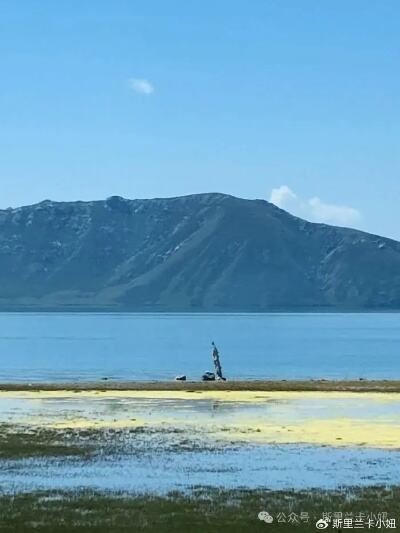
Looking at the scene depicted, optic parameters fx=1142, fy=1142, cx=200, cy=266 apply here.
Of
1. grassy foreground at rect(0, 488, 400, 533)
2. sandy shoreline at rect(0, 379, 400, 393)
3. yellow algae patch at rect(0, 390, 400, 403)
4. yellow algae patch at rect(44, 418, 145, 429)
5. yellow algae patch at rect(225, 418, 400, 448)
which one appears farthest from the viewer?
sandy shoreline at rect(0, 379, 400, 393)

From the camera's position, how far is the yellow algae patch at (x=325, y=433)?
44312 mm

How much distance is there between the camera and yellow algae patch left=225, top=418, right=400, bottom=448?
145 ft

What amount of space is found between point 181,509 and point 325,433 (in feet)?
63.8

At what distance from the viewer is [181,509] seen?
28.5m

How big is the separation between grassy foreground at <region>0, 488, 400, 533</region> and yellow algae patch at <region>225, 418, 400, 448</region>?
12.3 m

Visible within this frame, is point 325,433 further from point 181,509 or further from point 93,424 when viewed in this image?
point 181,509

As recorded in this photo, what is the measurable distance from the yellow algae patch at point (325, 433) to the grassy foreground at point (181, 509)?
12255 millimetres

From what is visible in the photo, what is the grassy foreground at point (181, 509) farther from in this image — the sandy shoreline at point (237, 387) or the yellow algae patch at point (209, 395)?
the sandy shoreline at point (237, 387)

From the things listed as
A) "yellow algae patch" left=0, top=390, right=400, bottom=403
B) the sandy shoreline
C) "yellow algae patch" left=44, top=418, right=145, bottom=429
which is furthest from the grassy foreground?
the sandy shoreline

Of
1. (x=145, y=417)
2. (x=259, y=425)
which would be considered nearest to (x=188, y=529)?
(x=259, y=425)

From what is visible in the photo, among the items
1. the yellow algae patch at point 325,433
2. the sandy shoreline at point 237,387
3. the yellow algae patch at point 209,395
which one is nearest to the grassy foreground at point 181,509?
the yellow algae patch at point 325,433

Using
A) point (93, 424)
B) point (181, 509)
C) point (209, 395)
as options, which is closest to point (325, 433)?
point (93, 424)

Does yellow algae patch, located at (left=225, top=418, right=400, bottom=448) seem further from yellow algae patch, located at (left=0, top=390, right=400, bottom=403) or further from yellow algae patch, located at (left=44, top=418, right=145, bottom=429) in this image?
yellow algae patch, located at (left=0, top=390, right=400, bottom=403)

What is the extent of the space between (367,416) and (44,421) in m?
15.6
